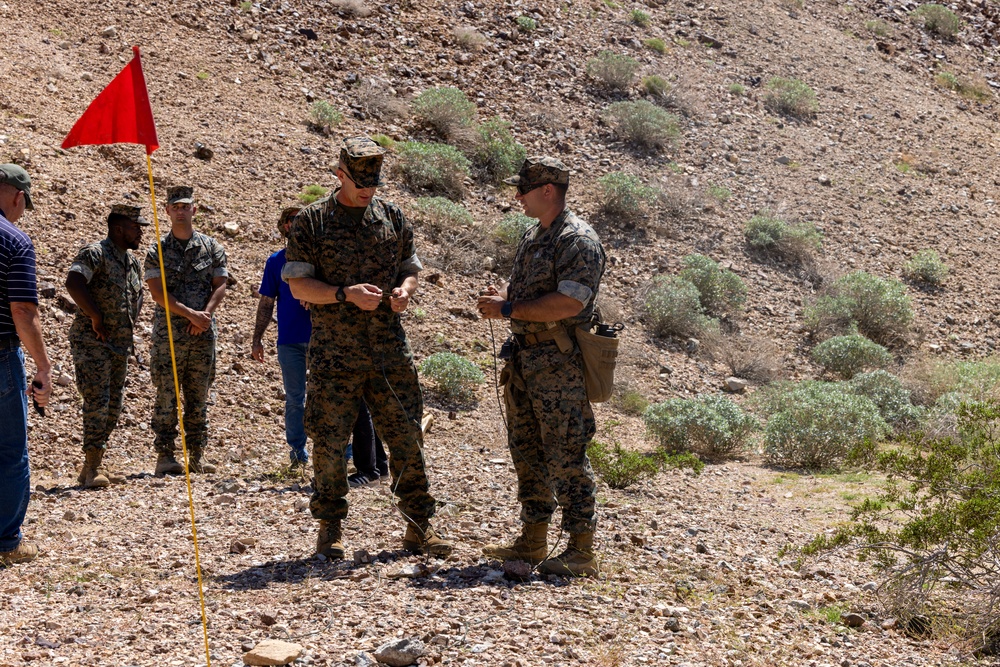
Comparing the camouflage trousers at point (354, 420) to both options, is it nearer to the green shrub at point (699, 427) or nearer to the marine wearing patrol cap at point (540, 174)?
the marine wearing patrol cap at point (540, 174)

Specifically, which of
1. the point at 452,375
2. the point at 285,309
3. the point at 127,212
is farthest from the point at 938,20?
the point at 127,212

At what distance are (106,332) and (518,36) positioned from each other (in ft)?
40.3

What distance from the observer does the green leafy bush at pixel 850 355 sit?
12.6 m

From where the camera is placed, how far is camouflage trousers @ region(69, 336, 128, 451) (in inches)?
284

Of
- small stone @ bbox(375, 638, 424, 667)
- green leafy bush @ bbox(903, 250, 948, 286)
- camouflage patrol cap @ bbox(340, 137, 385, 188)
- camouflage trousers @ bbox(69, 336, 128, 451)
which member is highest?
camouflage patrol cap @ bbox(340, 137, 385, 188)

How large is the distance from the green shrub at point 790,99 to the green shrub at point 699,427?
10.8m

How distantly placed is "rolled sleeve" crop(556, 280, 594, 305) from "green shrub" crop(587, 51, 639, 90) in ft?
44.6

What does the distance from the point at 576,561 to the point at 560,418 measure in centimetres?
76

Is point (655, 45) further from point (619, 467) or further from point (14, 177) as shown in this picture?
point (14, 177)

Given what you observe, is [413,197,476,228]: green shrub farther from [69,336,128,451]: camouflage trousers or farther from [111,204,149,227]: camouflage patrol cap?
[69,336,128,451]: camouflage trousers

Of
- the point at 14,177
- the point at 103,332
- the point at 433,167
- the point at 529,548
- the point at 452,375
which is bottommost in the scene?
the point at 452,375

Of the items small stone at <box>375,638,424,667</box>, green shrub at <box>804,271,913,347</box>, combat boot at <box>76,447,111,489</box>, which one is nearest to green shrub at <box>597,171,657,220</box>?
green shrub at <box>804,271,913,347</box>

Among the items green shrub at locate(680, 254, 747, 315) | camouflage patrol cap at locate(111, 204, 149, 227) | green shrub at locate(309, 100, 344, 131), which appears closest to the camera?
camouflage patrol cap at locate(111, 204, 149, 227)

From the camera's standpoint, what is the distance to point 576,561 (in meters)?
5.06
